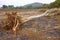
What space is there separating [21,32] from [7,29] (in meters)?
0.71

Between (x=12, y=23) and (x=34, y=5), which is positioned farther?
(x=34, y=5)

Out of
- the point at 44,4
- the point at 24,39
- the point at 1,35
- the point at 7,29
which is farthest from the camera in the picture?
the point at 44,4

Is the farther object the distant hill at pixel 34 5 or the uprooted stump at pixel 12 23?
the distant hill at pixel 34 5

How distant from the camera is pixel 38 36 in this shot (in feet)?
19.0

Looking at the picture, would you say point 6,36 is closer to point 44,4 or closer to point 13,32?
point 13,32

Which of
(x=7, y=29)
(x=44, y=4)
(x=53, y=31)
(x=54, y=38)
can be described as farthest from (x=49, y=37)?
(x=44, y=4)

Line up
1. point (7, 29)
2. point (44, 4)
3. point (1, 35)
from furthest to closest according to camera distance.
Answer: point (44, 4), point (7, 29), point (1, 35)

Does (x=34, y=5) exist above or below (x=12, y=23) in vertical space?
below

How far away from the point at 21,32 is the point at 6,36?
0.55 m

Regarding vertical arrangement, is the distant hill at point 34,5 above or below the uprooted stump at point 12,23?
below

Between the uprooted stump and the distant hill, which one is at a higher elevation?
the uprooted stump

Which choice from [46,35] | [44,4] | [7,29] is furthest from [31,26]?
[44,4]

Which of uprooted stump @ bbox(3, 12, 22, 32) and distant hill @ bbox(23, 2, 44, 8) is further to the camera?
distant hill @ bbox(23, 2, 44, 8)

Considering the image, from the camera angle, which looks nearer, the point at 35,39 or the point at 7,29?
the point at 35,39
